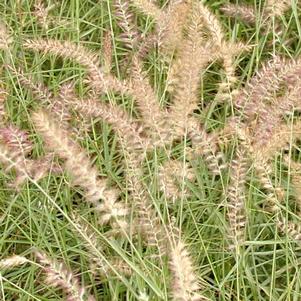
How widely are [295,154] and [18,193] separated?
0.75 m

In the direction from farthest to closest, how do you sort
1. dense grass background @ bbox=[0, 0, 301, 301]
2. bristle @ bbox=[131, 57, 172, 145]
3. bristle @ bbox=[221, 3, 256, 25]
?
bristle @ bbox=[221, 3, 256, 25]
dense grass background @ bbox=[0, 0, 301, 301]
bristle @ bbox=[131, 57, 172, 145]

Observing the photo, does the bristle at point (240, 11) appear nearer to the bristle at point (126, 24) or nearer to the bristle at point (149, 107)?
the bristle at point (126, 24)

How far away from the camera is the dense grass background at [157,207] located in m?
1.76

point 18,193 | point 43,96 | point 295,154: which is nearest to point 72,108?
point 43,96

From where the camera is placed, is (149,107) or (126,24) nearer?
(149,107)

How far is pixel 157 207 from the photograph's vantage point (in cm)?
163

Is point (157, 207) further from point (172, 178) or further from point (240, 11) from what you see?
point (240, 11)

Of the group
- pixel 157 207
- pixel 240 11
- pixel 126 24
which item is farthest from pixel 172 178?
pixel 240 11

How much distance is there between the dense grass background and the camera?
1.76 meters

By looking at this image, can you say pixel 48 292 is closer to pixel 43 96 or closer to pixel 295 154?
pixel 43 96

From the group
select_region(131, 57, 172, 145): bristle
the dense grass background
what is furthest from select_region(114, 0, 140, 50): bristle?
select_region(131, 57, 172, 145): bristle

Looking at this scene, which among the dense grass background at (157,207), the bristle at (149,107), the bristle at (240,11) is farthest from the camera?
the bristle at (240,11)

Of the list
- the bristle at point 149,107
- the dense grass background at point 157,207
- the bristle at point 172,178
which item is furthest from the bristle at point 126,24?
the bristle at point 172,178

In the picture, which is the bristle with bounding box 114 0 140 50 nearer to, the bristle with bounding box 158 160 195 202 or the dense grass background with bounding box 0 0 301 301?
the dense grass background with bounding box 0 0 301 301
